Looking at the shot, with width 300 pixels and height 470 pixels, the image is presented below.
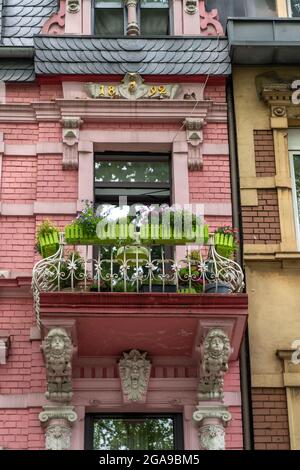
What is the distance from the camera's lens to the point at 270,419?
1290 centimetres

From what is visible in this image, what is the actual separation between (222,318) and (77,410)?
228 cm

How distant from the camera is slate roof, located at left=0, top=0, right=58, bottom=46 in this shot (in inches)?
632

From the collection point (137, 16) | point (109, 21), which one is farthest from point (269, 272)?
point (109, 21)

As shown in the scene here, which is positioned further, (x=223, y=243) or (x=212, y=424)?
(x=223, y=243)

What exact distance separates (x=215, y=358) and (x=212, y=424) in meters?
0.89

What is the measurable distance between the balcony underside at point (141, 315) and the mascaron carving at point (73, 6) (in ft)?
19.3

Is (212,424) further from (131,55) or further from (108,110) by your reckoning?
(131,55)

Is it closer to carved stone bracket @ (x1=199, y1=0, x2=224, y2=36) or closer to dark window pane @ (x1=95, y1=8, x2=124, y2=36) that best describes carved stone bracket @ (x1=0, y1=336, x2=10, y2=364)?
dark window pane @ (x1=95, y1=8, x2=124, y2=36)

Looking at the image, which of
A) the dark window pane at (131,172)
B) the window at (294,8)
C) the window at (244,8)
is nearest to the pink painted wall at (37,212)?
the dark window pane at (131,172)

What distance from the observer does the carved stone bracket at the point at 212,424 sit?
40.9 feet

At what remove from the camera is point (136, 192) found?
49.0 feet

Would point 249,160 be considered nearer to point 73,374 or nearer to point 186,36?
point 186,36

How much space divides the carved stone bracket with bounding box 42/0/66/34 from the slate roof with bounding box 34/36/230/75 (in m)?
0.44
